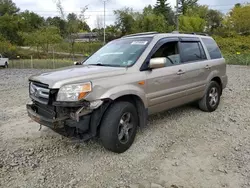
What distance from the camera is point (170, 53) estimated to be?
402cm

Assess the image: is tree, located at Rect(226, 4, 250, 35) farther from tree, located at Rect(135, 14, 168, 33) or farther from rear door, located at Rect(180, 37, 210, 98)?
rear door, located at Rect(180, 37, 210, 98)

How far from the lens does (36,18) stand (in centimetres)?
4412

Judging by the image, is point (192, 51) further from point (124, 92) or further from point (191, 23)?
point (191, 23)

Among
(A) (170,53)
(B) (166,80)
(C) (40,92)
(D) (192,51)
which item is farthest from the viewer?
(D) (192,51)

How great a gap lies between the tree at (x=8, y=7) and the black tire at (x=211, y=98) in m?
50.6

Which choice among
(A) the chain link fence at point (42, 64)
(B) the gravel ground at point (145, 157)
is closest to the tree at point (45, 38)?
(A) the chain link fence at point (42, 64)

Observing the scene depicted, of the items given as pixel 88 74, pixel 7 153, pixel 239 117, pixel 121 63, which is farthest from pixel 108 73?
pixel 239 117

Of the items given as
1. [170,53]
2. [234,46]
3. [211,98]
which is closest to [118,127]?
[170,53]

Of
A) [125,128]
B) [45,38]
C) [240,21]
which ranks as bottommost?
[125,128]

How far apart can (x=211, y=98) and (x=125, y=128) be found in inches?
100

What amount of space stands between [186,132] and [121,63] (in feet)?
5.38

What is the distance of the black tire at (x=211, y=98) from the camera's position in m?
4.81

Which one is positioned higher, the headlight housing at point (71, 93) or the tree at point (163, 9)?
the tree at point (163, 9)

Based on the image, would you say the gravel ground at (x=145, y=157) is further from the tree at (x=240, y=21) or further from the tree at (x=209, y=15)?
the tree at (x=209, y=15)
